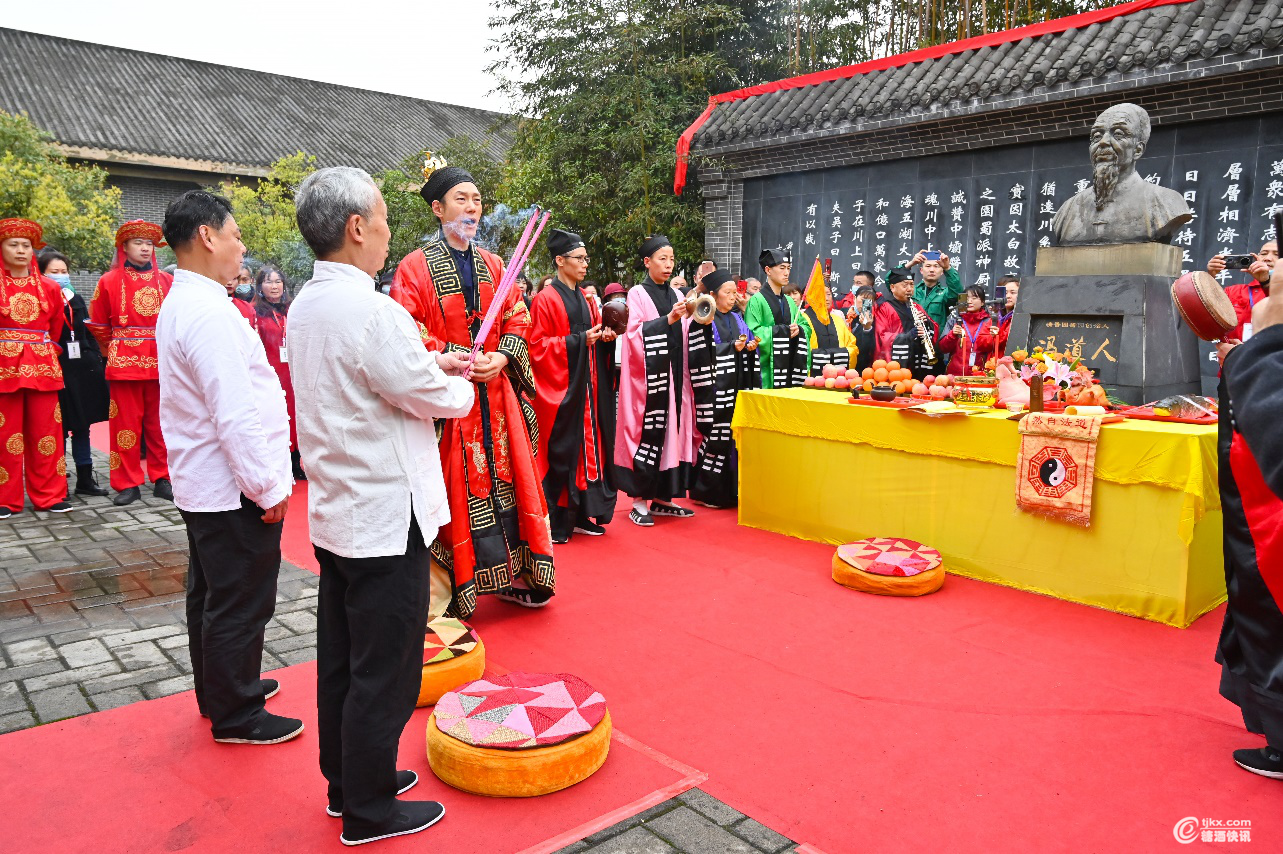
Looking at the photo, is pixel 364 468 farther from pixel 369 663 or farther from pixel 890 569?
pixel 890 569

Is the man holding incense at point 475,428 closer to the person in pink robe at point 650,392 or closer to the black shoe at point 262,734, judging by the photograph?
the black shoe at point 262,734

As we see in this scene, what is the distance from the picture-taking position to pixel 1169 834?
2301 millimetres

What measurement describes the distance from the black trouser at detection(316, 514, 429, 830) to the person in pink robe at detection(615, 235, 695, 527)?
3.56 meters

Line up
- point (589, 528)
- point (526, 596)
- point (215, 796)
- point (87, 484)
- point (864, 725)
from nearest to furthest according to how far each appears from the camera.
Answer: point (215, 796) < point (864, 725) < point (526, 596) < point (589, 528) < point (87, 484)

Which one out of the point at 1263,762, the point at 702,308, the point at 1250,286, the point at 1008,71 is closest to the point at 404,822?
the point at 1263,762

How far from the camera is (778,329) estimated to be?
6.81 meters

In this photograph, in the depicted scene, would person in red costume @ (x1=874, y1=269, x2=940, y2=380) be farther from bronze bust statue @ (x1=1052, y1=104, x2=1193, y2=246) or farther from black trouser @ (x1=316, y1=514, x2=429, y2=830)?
black trouser @ (x1=316, y1=514, x2=429, y2=830)

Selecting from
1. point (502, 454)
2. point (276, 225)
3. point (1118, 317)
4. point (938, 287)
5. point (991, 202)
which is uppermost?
point (276, 225)

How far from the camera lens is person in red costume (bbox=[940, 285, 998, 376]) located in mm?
7121

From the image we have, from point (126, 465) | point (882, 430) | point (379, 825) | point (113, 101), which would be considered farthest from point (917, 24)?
point (113, 101)

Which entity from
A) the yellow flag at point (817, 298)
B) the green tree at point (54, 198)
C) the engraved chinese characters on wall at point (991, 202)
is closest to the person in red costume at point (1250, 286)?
the engraved chinese characters on wall at point (991, 202)

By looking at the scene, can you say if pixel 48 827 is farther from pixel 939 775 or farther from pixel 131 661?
pixel 939 775

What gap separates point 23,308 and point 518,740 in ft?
17.6

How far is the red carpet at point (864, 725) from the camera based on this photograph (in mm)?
2389
